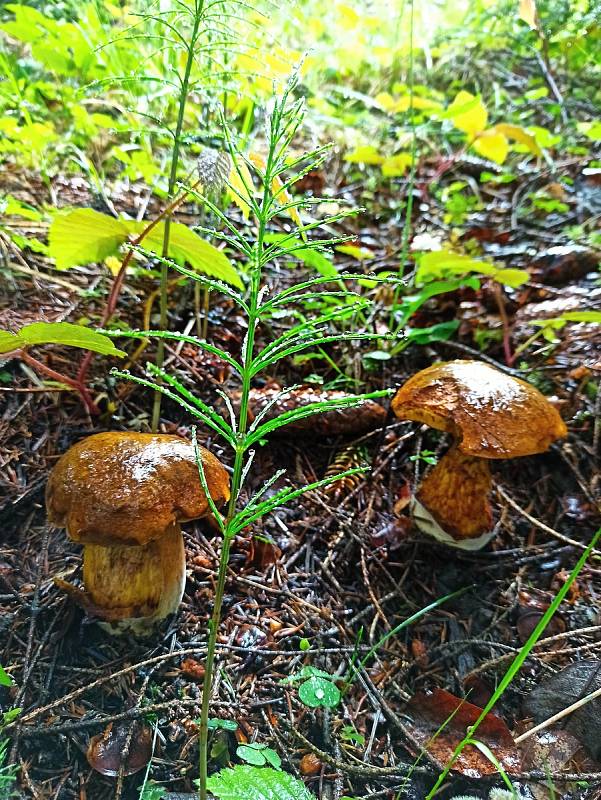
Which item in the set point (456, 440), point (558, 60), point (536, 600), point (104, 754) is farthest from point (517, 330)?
point (558, 60)

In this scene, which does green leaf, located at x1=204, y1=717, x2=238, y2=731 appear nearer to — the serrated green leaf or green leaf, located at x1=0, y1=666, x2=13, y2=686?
the serrated green leaf

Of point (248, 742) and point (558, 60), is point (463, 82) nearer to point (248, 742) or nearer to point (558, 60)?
point (558, 60)

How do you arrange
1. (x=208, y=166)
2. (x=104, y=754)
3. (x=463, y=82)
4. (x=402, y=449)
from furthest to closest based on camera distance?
(x=463, y=82) → (x=402, y=449) → (x=208, y=166) → (x=104, y=754)

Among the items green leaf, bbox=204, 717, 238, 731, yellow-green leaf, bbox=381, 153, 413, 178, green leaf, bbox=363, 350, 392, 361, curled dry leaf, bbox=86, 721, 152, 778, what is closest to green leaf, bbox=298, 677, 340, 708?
green leaf, bbox=204, 717, 238, 731

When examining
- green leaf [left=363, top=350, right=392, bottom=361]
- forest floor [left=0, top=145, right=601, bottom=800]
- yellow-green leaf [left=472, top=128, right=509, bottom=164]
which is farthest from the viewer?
yellow-green leaf [left=472, top=128, right=509, bottom=164]

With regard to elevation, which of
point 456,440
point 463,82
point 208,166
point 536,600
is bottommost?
point 536,600

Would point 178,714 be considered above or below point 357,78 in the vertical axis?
below

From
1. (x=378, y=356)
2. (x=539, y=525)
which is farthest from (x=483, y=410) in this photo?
(x=378, y=356)
